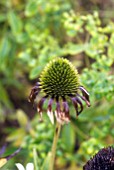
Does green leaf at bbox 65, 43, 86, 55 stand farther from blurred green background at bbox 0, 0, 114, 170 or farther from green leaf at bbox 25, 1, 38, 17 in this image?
green leaf at bbox 25, 1, 38, 17

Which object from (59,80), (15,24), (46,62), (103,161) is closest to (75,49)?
(46,62)

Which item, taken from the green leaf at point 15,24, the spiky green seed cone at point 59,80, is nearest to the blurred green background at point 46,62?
the green leaf at point 15,24

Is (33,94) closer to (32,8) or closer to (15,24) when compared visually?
(32,8)

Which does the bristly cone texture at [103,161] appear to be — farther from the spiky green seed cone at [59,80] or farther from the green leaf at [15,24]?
the green leaf at [15,24]

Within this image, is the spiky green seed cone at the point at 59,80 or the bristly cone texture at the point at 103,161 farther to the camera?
the spiky green seed cone at the point at 59,80

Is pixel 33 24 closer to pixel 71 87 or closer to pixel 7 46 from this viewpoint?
pixel 7 46

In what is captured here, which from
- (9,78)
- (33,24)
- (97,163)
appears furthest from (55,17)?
(97,163)
